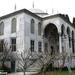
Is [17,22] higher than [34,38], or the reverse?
[17,22]

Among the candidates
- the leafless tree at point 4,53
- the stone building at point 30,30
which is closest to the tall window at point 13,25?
the stone building at point 30,30

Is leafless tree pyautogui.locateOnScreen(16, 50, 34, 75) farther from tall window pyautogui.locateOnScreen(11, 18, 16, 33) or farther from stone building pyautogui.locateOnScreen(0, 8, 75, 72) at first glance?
tall window pyautogui.locateOnScreen(11, 18, 16, 33)

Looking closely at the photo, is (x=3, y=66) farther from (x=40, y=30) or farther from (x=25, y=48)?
(x=40, y=30)

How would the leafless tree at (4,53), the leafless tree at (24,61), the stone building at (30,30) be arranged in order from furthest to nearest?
the stone building at (30,30) → the leafless tree at (4,53) → the leafless tree at (24,61)

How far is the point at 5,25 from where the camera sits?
21.8 m

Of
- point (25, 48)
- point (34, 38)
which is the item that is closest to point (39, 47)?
point (34, 38)

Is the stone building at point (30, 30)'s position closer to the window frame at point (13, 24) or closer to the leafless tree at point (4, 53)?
the window frame at point (13, 24)

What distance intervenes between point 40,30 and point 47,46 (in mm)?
2996

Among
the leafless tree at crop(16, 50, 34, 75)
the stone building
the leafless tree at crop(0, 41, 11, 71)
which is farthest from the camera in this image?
the stone building

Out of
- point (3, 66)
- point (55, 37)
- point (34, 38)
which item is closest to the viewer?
point (3, 66)

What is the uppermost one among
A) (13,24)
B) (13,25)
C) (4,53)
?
(13,24)

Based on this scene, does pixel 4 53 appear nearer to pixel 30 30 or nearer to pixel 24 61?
pixel 30 30

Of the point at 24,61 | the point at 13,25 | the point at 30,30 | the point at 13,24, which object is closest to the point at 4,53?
the point at 13,25

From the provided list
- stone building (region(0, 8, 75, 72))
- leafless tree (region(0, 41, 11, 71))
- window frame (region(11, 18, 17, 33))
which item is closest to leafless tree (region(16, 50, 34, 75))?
leafless tree (region(0, 41, 11, 71))
